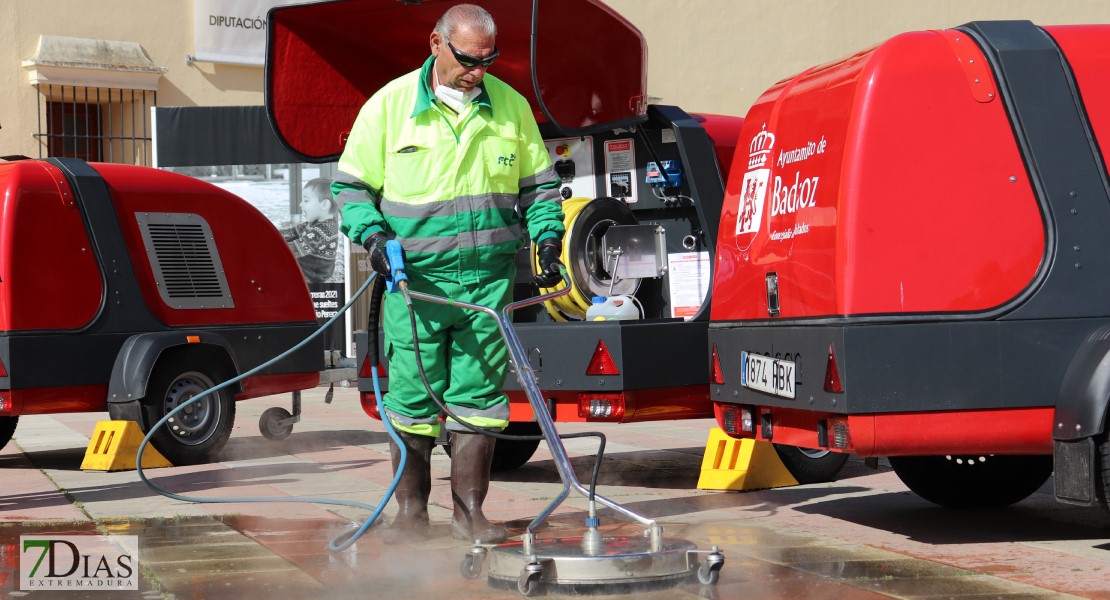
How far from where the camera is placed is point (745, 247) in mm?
6285

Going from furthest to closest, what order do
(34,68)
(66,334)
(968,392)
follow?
(34,68) < (66,334) < (968,392)

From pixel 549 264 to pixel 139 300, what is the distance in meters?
4.66

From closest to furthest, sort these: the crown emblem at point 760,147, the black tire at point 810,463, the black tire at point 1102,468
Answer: the black tire at point 1102,468 → the crown emblem at point 760,147 → the black tire at point 810,463

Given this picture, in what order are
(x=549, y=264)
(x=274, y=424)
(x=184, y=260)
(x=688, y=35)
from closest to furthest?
(x=549, y=264) → (x=184, y=260) → (x=274, y=424) → (x=688, y=35)

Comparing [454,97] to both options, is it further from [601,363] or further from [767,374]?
[601,363]

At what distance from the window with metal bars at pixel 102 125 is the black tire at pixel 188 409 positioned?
33.8 ft

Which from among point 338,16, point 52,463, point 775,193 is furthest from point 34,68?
point 775,193

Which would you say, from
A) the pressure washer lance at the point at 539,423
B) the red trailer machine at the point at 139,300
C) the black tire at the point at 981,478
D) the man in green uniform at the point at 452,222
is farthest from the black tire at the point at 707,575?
the red trailer machine at the point at 139,300

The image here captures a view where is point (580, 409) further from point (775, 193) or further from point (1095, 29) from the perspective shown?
point (1095, 29)

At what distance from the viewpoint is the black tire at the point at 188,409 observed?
30.3 ft

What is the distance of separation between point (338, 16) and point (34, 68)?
39.0ft

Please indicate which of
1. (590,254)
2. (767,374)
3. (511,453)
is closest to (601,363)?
(590,254)

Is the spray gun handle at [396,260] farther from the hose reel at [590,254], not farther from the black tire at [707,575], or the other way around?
the hose reel at [590,254]

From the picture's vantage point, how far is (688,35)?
22.8 metres
